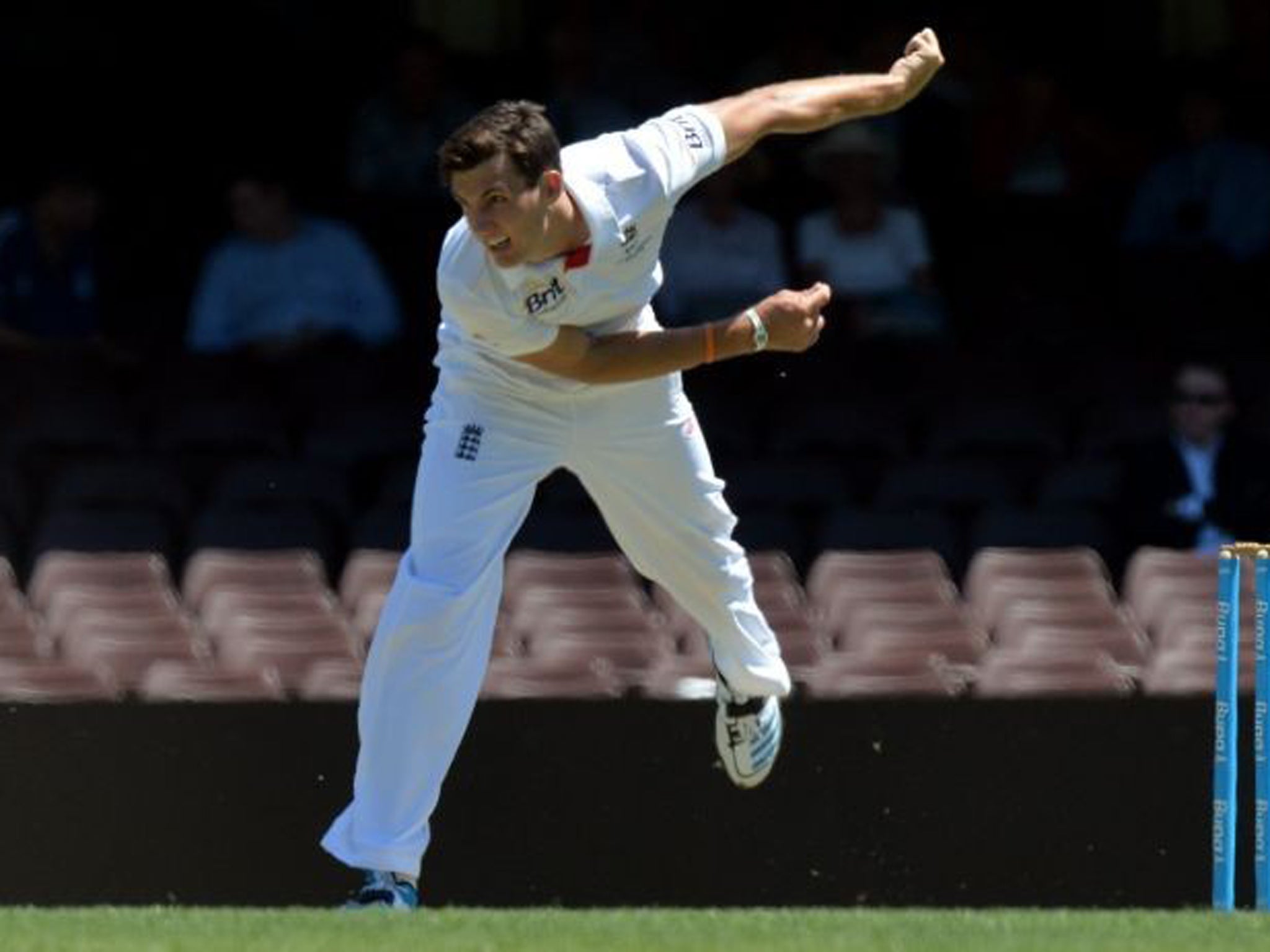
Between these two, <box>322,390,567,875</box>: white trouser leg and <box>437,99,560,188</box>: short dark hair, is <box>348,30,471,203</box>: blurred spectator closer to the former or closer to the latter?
<box>322,390,567,875</box>: white trouser leg

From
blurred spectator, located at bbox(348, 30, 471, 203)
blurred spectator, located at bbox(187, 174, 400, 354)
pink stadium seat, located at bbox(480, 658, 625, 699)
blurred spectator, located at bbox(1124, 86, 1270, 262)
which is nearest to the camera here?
pink stadium seat, located at bbox(480, 658, 625, 699)

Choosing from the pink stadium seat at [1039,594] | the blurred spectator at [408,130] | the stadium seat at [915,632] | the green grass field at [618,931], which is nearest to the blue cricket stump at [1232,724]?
the green grass field at [618,931]

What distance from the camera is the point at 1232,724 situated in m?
7.34

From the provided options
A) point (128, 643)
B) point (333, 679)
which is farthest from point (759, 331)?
point (128, 643)

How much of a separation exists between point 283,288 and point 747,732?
17.8 ft

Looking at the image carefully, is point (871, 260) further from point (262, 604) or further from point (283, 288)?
point (262, 604)

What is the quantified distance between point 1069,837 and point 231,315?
5489 mm

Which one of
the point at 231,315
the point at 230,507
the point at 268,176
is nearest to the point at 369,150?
the point at 268,176

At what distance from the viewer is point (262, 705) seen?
8.46m

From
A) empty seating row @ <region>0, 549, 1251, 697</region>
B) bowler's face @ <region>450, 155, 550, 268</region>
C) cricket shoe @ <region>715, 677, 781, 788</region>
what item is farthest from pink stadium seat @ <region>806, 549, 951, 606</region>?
bowler's face @ <region>450, 155, 550, 268</region>

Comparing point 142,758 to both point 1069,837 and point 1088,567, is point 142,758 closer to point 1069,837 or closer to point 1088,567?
point 1069,837

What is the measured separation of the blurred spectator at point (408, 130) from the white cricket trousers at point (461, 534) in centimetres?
679

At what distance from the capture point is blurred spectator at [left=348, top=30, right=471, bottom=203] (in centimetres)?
1416

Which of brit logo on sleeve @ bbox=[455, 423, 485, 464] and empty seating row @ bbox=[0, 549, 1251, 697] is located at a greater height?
brit logo on sleeve @ bbox=[455, 423, 485, 464]
